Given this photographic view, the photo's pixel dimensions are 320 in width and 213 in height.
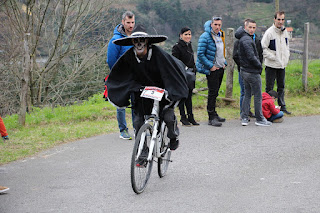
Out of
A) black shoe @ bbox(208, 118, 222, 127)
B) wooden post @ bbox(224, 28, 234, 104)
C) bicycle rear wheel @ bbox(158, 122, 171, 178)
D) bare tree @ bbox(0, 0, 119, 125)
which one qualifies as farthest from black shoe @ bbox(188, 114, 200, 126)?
bare tree @ bbox(0, 0, 119, 125)

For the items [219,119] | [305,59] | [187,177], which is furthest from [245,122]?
[305,59]

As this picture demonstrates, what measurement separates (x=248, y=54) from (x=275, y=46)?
5.02ft

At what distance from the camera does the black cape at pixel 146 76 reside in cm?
529

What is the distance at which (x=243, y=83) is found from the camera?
9781 mm

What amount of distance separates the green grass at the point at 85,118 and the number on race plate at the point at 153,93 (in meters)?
2.71

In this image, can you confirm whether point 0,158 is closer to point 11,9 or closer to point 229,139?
point 229,139

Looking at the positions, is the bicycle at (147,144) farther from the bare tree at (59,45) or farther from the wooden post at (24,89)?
the bare tree at (59,45)

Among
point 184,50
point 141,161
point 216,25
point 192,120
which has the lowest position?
point 192,120

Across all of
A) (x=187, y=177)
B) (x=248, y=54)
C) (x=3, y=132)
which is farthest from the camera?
(x=248, y=54)

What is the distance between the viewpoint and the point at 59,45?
16156 millimetres

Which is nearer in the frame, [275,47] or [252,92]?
[252,92]

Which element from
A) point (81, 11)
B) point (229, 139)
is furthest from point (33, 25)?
point (229, 139)

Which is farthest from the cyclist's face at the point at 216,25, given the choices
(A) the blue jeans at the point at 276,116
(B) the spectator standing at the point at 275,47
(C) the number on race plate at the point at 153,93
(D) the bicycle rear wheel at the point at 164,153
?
(C) the number on race plate at the point at 153,93

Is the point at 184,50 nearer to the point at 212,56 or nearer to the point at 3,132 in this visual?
the point at 212,56
